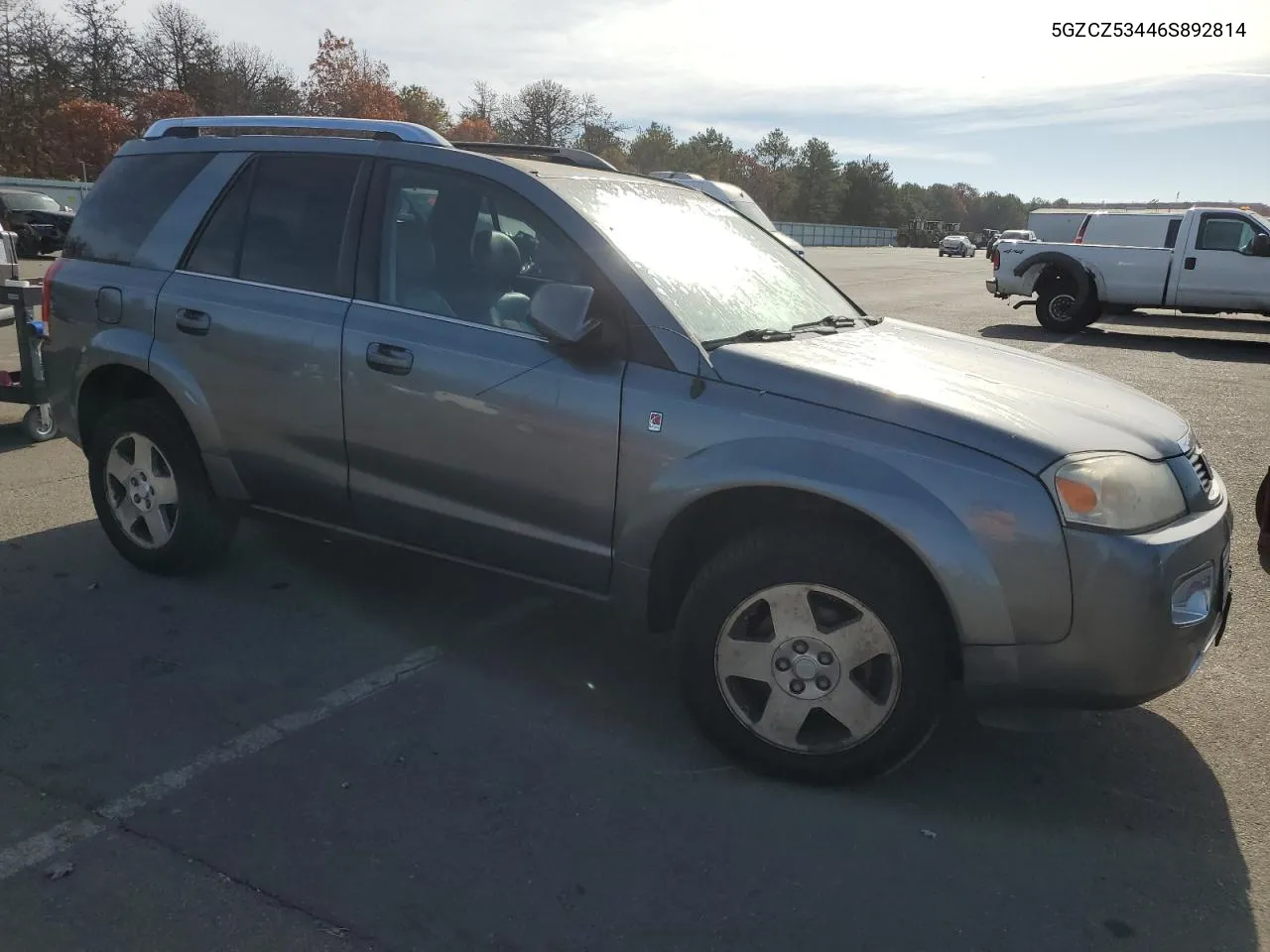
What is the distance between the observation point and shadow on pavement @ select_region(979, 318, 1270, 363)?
46.7 ft

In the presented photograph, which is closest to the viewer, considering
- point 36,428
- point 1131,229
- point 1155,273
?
point 36,428

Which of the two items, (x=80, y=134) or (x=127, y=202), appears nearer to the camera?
(x=127, y=202)

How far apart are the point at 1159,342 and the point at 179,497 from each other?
15200 millimetres

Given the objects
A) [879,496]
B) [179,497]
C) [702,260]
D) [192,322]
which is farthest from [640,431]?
[179,497]

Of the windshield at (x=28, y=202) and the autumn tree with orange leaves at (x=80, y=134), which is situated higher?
the autumn tree with orange leaves at (x=80, y=134)

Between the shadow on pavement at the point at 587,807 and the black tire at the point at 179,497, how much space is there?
1.25 feet

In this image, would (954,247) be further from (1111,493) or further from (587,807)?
(587,807)

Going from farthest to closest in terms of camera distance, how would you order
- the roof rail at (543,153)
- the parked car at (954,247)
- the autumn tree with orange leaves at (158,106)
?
the parked car at (954,247) < the autumn tree with orange leaves at (158,106) < the roof rail at (543,153)

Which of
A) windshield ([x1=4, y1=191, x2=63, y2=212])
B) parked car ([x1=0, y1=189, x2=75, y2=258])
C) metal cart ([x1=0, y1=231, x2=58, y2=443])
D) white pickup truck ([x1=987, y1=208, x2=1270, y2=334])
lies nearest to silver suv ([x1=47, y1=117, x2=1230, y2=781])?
metal cart ([x1=0, y1=231, x2=58, y2=443])

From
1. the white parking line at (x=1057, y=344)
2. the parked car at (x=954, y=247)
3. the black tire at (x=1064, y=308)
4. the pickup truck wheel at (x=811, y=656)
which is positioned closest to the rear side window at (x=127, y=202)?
the pickup truck wheel at (x=811, y=656)

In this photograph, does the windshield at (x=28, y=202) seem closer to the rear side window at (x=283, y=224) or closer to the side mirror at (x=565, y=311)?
the rear side window at (x=283, y=224)

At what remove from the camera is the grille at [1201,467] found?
3.20 metres

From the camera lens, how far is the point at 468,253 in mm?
3760

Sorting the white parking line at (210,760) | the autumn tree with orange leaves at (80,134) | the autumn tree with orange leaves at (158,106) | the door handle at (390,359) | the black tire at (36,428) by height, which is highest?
the autumn tree with orange leaves at (158,106)
